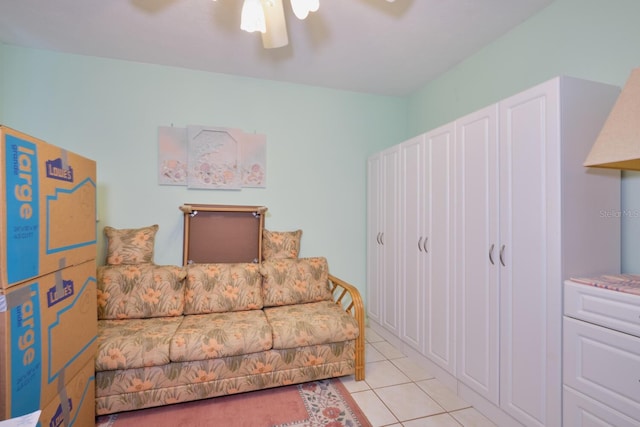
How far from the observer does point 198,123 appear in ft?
9.75

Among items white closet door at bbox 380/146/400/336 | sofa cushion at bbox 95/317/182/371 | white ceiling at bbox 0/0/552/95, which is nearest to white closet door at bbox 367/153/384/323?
white closet door at bbox 380/146/400/336

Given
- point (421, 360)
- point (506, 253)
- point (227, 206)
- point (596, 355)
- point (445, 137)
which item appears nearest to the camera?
point (596, 355)

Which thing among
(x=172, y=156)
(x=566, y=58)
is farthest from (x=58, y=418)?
(x=566, y=58)

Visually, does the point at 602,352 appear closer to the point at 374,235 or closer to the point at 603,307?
the point at 603,307

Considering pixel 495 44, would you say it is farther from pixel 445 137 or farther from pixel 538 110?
pixel 538 110

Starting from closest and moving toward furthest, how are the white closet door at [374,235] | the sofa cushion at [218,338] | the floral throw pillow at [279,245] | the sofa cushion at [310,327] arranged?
the sofa cushion at [218,338]
the sofa cushion at [310,327]
the floral throw pillow at [279,245]
the white closet door at [374,235]

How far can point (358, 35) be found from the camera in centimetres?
235

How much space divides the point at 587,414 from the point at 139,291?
9.53 ft

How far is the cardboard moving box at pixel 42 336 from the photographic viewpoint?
1.11 metres

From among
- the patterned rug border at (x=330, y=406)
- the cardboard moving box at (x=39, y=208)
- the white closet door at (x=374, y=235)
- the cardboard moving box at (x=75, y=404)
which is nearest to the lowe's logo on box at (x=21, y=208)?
the cardboard moving box at (x=39, y=208)

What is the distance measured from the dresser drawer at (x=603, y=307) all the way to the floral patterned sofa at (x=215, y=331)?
1351 millimetres

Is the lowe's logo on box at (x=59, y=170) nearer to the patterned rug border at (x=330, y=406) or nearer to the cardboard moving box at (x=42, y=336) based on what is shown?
the cardboard moving box at (x=42, y=336)

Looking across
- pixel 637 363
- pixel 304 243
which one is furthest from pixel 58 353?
pixel 637 363

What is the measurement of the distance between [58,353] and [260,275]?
1515mm
